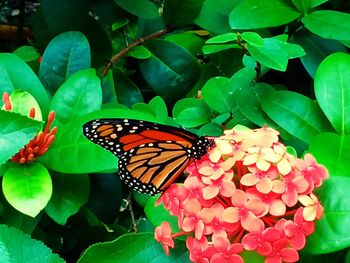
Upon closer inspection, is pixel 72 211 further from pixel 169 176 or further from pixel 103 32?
pixel 103 32

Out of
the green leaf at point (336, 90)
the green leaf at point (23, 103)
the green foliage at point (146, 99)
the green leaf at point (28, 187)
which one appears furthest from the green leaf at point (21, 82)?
A: the green leaf at point (336, 90)

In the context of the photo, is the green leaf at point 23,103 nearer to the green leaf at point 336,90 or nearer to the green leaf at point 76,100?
the green leaf at point 76,100

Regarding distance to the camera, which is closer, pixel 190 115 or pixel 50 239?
pixel 190 115

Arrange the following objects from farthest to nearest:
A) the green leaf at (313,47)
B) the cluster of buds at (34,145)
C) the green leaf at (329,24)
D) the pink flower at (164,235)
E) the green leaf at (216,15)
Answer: the green leaf at (216,15)
the green leaf at (313,47)
the green leaf at (329,24)
the cluster of buds at (34,145)
the pink flower at (164,235)

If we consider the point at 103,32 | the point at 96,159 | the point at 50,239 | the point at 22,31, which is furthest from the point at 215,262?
the point at 22,31

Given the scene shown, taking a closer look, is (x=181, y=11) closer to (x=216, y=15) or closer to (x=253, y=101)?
(x=216, y=15)

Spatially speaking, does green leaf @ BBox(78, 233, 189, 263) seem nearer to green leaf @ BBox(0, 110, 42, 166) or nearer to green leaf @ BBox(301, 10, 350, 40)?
green leaf @ BBox(0, 110, 42, 166)
